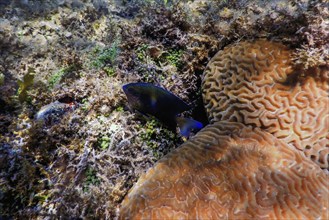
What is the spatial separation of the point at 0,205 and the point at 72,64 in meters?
2.11

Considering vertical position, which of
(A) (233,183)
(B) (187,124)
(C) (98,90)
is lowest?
(A) (233,183)

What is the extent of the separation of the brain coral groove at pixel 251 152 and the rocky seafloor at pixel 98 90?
262mm

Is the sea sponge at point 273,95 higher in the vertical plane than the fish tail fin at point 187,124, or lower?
higher

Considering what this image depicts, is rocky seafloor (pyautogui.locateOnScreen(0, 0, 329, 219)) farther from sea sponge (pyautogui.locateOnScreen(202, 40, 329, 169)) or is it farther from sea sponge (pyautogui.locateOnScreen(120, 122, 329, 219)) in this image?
sea sponge (pyautogui.locateOnScreen(120, 122, 329, 219))

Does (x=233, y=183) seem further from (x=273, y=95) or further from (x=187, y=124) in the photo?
(x=273, y=95)

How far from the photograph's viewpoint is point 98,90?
10.6ft

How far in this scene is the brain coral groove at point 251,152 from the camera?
2.35m

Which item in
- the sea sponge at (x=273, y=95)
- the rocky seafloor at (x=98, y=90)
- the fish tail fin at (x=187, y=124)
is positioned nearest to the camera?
the rocky seafloor at (x=98, y=90)

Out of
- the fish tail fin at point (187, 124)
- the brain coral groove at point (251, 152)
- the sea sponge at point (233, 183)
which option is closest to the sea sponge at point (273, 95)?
the brain coral groove at point (251, 152)

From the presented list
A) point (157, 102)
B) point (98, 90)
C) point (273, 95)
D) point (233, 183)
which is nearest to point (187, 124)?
point (157, 102)

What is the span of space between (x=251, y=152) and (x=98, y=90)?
204cm

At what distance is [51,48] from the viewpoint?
4262mm

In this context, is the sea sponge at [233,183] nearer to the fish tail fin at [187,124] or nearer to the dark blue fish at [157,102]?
the fish tail fin at [187,124]

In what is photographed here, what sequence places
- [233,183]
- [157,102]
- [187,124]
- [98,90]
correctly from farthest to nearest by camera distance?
[98,90] < [157,102] < [187,124] < [233,183]
